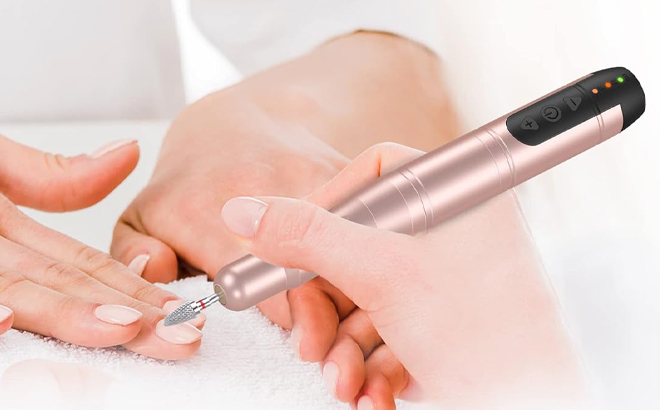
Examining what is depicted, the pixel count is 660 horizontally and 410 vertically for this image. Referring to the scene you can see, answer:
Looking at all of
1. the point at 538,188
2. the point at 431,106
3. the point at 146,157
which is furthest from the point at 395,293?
the point at 146,157

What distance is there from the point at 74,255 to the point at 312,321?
165mm

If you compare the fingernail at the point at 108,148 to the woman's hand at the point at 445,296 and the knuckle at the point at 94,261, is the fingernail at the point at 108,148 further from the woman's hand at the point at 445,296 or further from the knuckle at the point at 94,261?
the woman's hand at the point at 445,296

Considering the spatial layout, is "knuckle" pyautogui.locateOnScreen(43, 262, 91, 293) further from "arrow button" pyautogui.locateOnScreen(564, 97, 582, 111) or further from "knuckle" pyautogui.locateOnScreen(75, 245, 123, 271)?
"arrow button" pyautogui.locateOnScreen(564, 97, 582, 111)

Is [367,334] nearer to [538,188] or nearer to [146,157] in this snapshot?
[538,188]

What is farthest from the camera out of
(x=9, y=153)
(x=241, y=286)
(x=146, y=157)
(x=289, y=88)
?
(x=146, y=157)

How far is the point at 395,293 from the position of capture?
15.3 inches

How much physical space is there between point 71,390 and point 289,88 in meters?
0.39

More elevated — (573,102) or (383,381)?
(573,102)

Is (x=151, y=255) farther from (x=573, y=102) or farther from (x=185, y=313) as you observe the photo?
(x=573, y=102)

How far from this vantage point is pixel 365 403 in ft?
1.40

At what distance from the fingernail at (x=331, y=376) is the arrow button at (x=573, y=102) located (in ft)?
0.58

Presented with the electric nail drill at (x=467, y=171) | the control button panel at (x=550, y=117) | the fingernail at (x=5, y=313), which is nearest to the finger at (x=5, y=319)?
the fingernail at (x=5, y=313)

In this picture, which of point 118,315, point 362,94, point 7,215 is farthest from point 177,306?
point 362,94

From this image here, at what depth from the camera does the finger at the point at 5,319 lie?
431 mm
